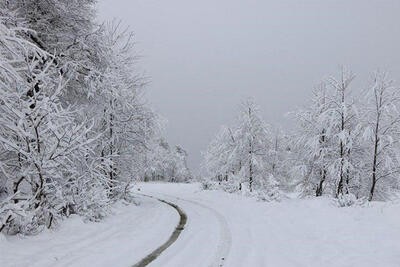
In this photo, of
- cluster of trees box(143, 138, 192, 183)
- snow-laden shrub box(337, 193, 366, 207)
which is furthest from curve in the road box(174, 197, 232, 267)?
cluster of trees box(143, 138, 192, 183)

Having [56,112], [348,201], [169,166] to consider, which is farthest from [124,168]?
[169,166]

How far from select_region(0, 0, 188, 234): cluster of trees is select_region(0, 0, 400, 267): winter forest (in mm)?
45

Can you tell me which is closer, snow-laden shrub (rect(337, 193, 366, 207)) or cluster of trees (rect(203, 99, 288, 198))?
snow-laden shrub (rect(337, 193, 366, 207))

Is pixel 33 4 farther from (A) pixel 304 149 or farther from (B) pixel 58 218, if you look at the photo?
(A) pixel 304 149

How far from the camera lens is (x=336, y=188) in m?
23.4

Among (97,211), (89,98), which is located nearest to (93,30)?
(89,98)

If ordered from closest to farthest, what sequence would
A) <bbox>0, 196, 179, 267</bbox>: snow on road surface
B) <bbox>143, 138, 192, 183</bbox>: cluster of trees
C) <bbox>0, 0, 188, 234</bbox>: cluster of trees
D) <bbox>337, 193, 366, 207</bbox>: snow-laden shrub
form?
<bbox>0, 196, 179, 267</bbox>: snow on road surface → <bbox>0, 0, 188, 234</bbox>: cluster of trees → <bbox>337, 193, 366, 207</bbox>: snow-laden shrub → <bbox>143, 138, 192, 183</bbox>: cluster of trees

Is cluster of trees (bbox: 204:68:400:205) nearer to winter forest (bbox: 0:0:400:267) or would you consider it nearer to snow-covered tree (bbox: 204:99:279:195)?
winter forest (bbox: 0:0:400:267)

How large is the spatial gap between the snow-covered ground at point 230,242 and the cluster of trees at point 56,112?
0.89 meters

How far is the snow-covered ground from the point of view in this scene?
263 inches

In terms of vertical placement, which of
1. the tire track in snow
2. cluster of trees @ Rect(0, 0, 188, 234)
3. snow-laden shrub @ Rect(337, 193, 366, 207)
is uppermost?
cluster of trees @ Rect(0, 0, 188, 234)

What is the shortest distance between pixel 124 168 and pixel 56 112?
11613 millimetres

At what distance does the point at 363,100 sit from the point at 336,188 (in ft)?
20.0

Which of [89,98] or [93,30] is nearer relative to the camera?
[93,30]
